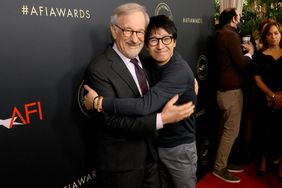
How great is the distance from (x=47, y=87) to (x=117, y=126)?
0.43 meters

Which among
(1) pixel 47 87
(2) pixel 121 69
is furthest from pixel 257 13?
(1) pixel 47 87

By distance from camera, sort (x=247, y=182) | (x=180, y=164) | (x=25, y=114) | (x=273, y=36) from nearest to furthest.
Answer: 1. (x=25, y=114)
2. (x=180, y=164)
3. (x=273, y=36)
4. (x=247, y=182)

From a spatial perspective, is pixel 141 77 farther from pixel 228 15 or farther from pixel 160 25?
pixel 228 15

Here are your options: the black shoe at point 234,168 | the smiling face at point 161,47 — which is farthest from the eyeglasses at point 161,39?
the black shoe at point 234,168

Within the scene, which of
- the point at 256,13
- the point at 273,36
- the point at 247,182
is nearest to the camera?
the point at 273,36

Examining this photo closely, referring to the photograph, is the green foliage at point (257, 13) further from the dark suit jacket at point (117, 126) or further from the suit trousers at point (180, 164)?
the dark suit jacket at point (117, 126)

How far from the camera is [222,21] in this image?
10.1 ft

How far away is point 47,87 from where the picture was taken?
60.7 inches

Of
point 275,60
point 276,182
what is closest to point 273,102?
point 275,60

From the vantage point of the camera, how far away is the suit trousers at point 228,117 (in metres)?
2.96

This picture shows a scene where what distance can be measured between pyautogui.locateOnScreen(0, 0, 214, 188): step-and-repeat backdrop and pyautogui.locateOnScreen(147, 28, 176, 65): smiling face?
0.37 m

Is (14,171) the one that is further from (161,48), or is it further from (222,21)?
(222,21)

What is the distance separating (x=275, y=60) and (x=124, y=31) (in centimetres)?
191

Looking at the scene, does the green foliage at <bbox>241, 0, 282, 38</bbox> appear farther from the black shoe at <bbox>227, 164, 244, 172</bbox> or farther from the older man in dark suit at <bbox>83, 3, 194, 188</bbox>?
the older man in dark suit at <bbox>83, 3, 194, 188</bbox>
